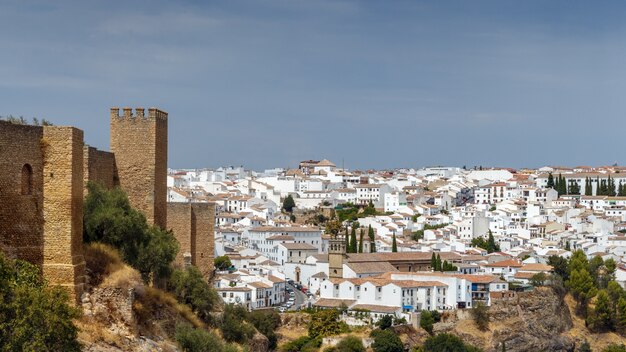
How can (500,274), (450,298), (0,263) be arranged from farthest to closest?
(500,274)
(450,298)
(0,263)

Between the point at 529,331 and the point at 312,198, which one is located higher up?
the point at 312,198

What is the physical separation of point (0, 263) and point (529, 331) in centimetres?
4416

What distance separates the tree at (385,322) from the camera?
46.9m

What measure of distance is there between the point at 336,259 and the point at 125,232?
39.4 meters

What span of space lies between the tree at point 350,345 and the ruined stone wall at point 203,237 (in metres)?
17.8

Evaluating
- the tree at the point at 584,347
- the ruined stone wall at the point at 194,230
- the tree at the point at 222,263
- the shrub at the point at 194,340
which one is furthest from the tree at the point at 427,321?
the shrub at the point at 194,340

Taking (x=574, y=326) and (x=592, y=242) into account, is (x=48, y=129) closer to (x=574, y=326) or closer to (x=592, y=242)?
(x=574, y=326)

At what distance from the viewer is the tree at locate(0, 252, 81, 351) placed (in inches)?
490

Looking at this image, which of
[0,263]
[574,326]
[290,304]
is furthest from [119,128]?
[574,326]

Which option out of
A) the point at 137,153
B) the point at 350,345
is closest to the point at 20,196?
the point at 137,153

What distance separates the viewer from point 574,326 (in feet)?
189

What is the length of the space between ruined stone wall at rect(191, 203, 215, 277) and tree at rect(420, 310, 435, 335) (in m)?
24.8

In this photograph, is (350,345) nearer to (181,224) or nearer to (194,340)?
(181,224)

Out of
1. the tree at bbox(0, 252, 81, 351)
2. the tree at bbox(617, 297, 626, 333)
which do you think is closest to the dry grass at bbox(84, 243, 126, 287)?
the tree at bbox(0, 252, 81, 351)
